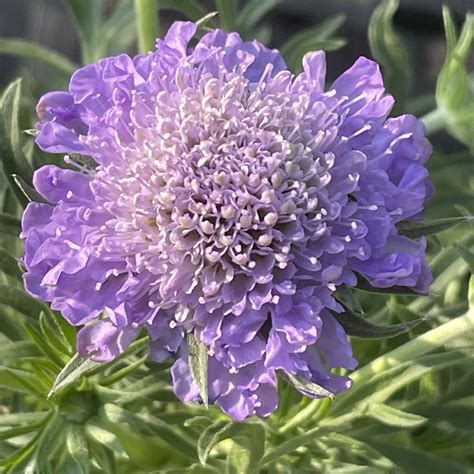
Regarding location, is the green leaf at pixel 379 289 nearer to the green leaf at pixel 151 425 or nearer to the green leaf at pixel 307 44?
the green leaf at pixel 151 425

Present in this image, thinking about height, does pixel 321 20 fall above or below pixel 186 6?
below

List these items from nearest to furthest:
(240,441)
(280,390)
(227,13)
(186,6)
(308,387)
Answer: (308,387) < (240,441) < (280,390) < (186,6) < (227,13)

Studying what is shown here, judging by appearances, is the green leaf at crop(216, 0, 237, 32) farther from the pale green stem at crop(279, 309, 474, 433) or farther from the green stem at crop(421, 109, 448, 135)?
the pale green stem at crop(279, 309, 474, 433)

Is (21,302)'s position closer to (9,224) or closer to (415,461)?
(9,224)

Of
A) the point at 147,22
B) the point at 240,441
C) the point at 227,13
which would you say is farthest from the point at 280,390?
the point at 227,13

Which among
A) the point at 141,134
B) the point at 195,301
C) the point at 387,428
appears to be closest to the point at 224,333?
the point at 195,301
